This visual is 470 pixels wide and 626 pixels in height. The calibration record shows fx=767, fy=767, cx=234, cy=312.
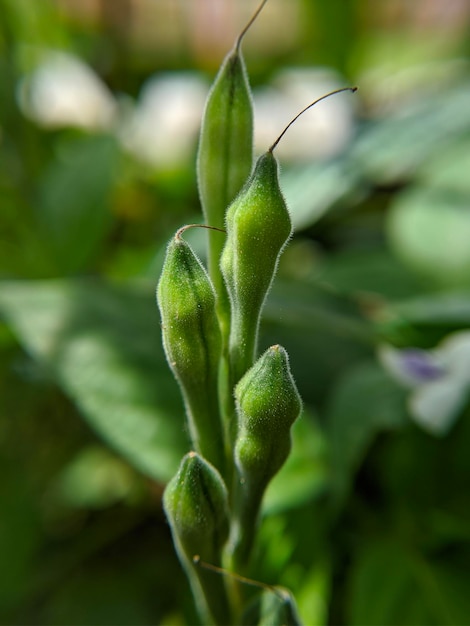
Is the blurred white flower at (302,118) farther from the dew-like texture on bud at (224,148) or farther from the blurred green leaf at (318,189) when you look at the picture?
the dew-like texture on bud at (224,148)

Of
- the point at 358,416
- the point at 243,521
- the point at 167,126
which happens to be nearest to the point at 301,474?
the point at 358,416

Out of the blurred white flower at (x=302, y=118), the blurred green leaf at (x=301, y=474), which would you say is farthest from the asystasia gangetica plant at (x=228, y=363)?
the blurred white flower at (x=302, y=118)

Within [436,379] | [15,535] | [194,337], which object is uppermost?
[194,337]

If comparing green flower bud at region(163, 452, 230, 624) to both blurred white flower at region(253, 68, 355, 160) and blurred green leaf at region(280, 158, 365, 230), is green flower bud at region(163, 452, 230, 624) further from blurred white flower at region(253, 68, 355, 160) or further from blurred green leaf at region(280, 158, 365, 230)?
blurred white flower at region(253, 68, 355, 160)

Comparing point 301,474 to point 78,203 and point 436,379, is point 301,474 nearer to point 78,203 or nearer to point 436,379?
point 436,379

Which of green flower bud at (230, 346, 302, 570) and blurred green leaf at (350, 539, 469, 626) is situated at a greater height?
green flower bud at (230, 346, 302, 570)

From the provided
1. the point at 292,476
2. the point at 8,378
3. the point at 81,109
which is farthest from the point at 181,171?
the point at 292,476

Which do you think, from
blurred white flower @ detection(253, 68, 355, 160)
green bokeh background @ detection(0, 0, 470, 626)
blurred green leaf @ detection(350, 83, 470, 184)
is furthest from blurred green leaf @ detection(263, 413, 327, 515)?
blurred white flower @ detection(253, 68, 355, 160)
